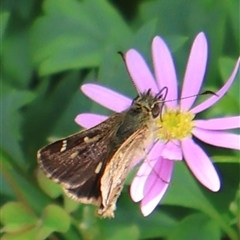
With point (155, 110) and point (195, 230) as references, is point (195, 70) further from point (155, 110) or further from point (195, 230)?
point (195, 230)

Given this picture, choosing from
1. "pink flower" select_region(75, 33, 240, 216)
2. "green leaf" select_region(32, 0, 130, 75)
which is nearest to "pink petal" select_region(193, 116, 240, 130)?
"pink flower" select_region(75, 33, 240, 216)

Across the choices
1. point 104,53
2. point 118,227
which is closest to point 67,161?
point 118,227

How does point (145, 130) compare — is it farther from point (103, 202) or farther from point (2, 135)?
point (2, 135)

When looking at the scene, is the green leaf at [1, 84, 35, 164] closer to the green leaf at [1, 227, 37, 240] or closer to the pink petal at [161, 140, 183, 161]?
the green leaf at [1, 227, 37, 240]

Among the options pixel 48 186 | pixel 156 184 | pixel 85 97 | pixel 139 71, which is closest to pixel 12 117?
pixel 85 97

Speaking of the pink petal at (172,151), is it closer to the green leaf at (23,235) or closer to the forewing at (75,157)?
the forewing at (75,157)

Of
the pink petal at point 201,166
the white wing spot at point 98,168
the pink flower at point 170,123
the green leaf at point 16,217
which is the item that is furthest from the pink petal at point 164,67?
the green leaf at point 16,217
